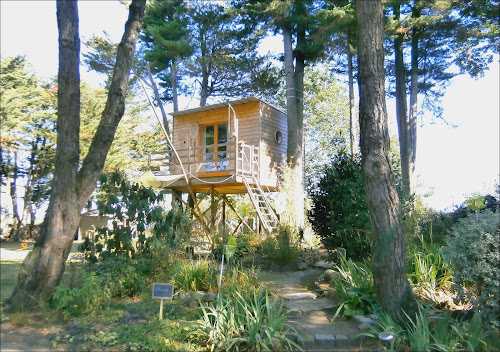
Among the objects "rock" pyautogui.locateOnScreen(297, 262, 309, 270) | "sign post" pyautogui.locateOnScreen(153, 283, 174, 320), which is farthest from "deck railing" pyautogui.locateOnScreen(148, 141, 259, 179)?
"sign post" pyautogui.locateOnScreen(153, 283, 174, 320)

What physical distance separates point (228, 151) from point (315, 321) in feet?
26.7

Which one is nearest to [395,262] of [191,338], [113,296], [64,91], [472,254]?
[472,254]

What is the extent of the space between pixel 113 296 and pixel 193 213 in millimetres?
8197

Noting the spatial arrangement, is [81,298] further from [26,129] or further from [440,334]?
[26,129]

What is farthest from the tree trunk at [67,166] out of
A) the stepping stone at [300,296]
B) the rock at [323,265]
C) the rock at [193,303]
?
the rock at [323,265]

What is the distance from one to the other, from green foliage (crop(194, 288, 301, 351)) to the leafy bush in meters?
2.15

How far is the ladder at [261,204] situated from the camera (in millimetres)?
11238

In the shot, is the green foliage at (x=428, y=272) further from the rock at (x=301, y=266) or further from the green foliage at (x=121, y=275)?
the green foliage at (x=121, y=275)

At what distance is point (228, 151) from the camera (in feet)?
41.8

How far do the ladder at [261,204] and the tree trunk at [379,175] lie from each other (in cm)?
581

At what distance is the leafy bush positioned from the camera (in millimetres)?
4309

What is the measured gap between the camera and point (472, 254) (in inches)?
180

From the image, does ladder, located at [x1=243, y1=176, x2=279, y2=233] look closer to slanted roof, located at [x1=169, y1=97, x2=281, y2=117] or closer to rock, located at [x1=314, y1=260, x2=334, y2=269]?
rock, located at [x1=314, y1=260, x2=334, y2=269]

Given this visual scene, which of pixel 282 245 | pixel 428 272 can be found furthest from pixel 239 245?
pixel 428 272
